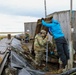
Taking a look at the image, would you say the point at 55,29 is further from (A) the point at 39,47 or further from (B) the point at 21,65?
(B) the point at 21,65

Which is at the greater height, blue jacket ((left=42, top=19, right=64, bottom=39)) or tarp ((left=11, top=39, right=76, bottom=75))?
blue jacket ((left=42, top=19, right=64, bottom=39))

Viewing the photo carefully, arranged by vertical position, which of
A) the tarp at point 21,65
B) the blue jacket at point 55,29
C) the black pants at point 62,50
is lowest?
the tarp at point 21,65

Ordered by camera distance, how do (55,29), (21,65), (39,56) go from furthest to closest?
(39,56) → (55,29) → (21,65)

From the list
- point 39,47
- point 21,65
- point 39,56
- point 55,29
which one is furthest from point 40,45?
point 21,65

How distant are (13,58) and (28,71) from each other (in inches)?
37.2

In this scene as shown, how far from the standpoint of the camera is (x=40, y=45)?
8.24 meters

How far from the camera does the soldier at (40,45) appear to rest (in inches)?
320

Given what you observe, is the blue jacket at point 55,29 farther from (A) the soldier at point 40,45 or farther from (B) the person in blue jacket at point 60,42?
(A) the soldier at point 40,45

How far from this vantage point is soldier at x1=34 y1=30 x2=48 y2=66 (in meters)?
8.13

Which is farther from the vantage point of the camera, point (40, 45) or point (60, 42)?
point (40, 45)

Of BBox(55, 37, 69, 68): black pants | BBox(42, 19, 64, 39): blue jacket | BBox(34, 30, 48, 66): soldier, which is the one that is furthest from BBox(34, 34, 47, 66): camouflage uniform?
BBox(55, 37, 69, 68): black pants

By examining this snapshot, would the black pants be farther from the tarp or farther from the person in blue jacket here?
the tarp

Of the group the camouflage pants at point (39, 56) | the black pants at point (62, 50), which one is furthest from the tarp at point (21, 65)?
the black pants at point (62, 50)

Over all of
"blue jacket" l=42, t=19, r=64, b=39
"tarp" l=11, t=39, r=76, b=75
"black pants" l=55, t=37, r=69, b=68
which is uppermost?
"blue jacket" l=42, t=19, r=64, b=39
